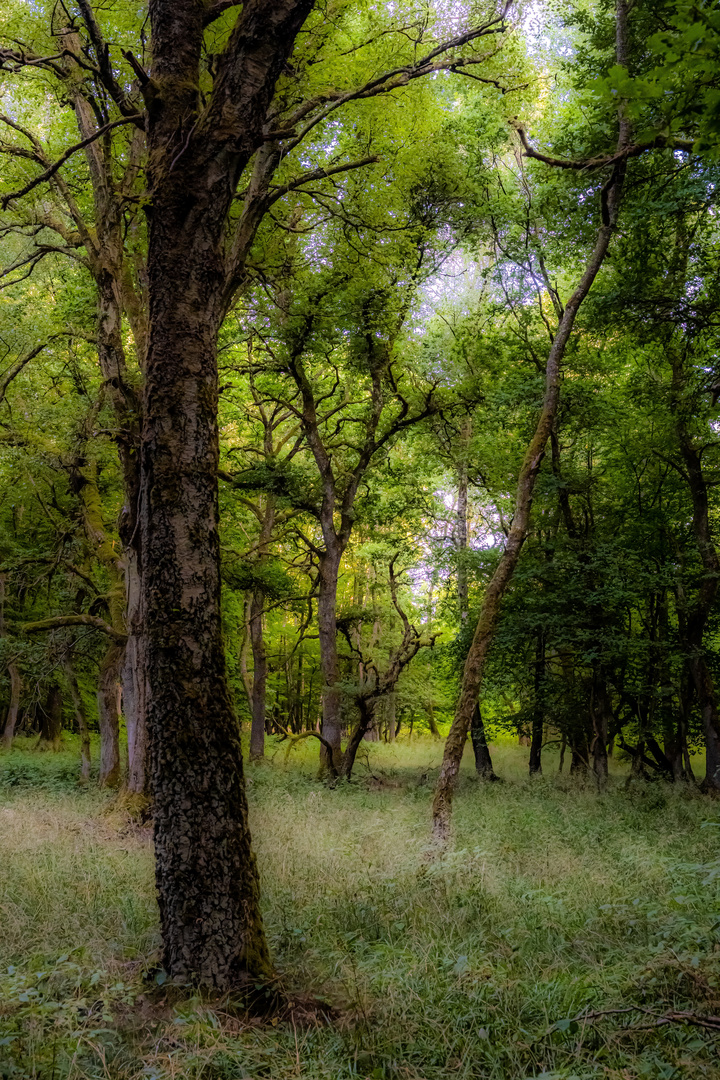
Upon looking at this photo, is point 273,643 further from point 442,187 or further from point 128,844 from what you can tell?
point 128,844

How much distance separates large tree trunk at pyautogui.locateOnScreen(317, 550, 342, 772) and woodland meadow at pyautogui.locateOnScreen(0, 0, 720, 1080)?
151 millimetres

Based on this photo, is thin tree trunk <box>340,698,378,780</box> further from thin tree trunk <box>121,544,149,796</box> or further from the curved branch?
the curved branch

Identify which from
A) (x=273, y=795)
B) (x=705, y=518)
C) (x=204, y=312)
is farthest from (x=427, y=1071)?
(x=705, y=518)

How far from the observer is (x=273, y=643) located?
1336 inches

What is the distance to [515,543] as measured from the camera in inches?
356

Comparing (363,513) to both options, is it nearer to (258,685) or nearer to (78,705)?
(258,685)

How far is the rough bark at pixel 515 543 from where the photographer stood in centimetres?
869

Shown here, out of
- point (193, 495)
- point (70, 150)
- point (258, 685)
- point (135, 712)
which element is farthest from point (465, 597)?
point (70, 150)

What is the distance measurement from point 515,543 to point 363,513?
9.31 m

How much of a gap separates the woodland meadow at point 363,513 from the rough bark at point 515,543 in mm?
61

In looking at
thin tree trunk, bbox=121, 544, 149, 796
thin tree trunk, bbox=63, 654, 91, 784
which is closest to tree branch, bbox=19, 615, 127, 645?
thin tree trunk, bbox=121, 544, 149, 796

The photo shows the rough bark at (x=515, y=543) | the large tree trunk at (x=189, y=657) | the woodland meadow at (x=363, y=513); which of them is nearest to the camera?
the woodland meadow at (x=363, y=513)

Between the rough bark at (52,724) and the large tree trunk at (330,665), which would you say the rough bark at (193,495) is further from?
the rough bark at (52,724)

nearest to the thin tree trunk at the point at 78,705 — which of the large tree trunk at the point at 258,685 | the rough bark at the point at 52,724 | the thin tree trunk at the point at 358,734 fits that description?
the large tree trunk at the point at 258,685
